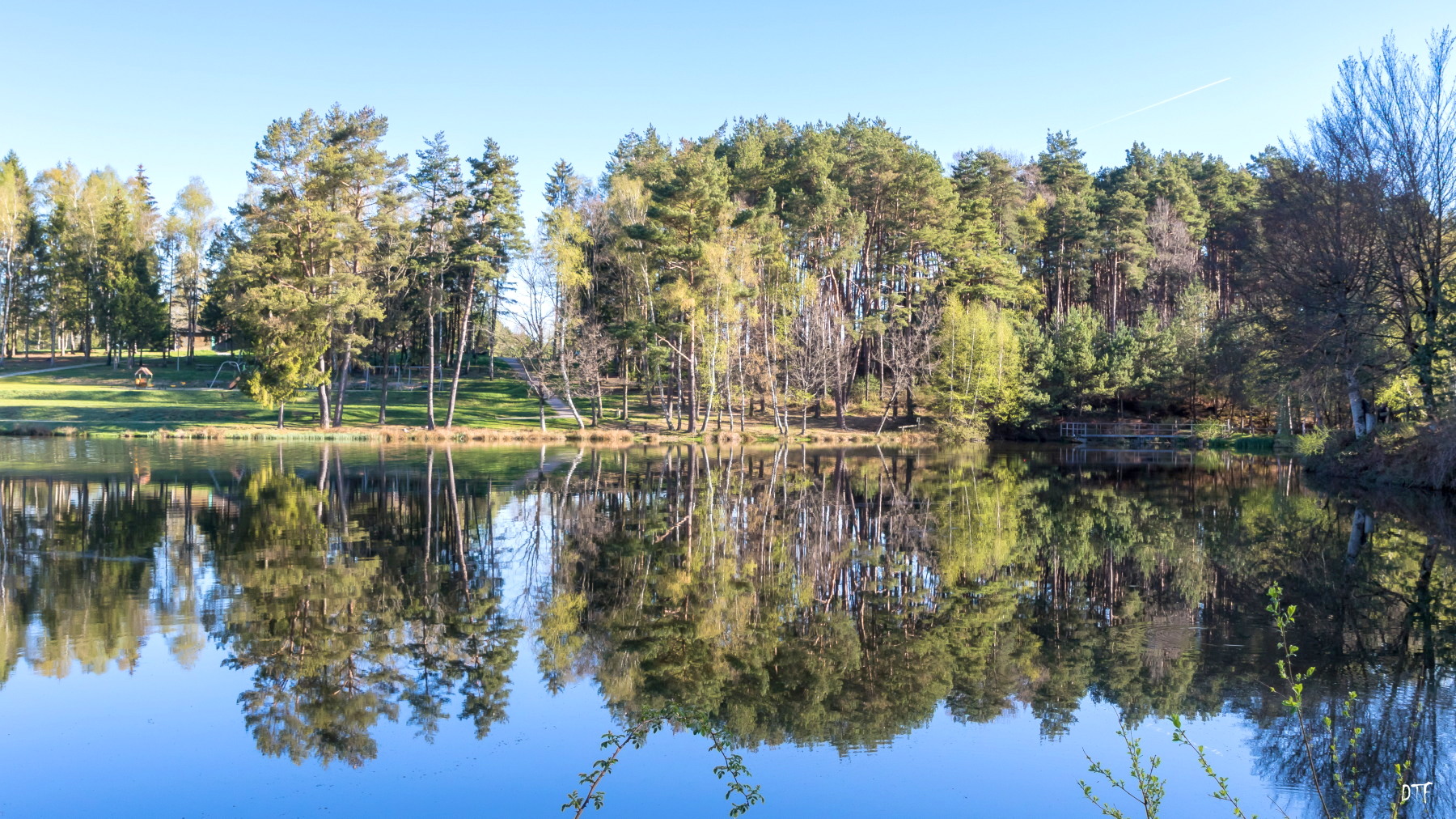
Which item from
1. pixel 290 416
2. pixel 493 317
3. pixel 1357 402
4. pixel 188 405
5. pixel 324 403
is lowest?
pixel 290 416

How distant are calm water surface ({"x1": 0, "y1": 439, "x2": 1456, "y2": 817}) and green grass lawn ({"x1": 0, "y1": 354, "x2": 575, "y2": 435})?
2952 cm

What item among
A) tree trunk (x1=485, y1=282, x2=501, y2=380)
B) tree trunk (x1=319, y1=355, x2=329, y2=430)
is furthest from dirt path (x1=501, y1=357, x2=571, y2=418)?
tree trunk (x1=319, y1=355, x2=329, y2=430)

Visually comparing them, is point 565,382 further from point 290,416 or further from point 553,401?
point 290,416

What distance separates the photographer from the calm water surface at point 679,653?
7363mm

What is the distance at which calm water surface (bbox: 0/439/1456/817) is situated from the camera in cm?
736

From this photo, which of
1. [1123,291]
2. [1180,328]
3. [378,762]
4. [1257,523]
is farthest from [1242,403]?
[378,762]

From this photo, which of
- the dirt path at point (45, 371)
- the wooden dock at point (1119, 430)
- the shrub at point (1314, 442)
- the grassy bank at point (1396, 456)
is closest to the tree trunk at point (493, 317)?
the dirt path at point (45, 371)

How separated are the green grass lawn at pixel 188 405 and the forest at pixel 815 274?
88.8 inches

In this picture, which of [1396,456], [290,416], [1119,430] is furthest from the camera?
[1119,430]

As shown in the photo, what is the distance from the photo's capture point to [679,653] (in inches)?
409

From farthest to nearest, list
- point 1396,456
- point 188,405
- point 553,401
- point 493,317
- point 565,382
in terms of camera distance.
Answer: point 553,401 < point 493,317 < point 188,405 < point 565,382 < point 1396,456

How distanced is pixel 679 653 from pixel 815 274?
49176 mm

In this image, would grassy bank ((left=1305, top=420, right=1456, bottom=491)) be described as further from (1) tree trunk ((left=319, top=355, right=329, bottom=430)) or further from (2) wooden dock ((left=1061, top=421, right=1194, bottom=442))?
(1) tree trunk ((left=319, top=355, right=329, bottom=430))

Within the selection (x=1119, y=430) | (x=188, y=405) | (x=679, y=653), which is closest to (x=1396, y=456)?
(x=679, y=653)
